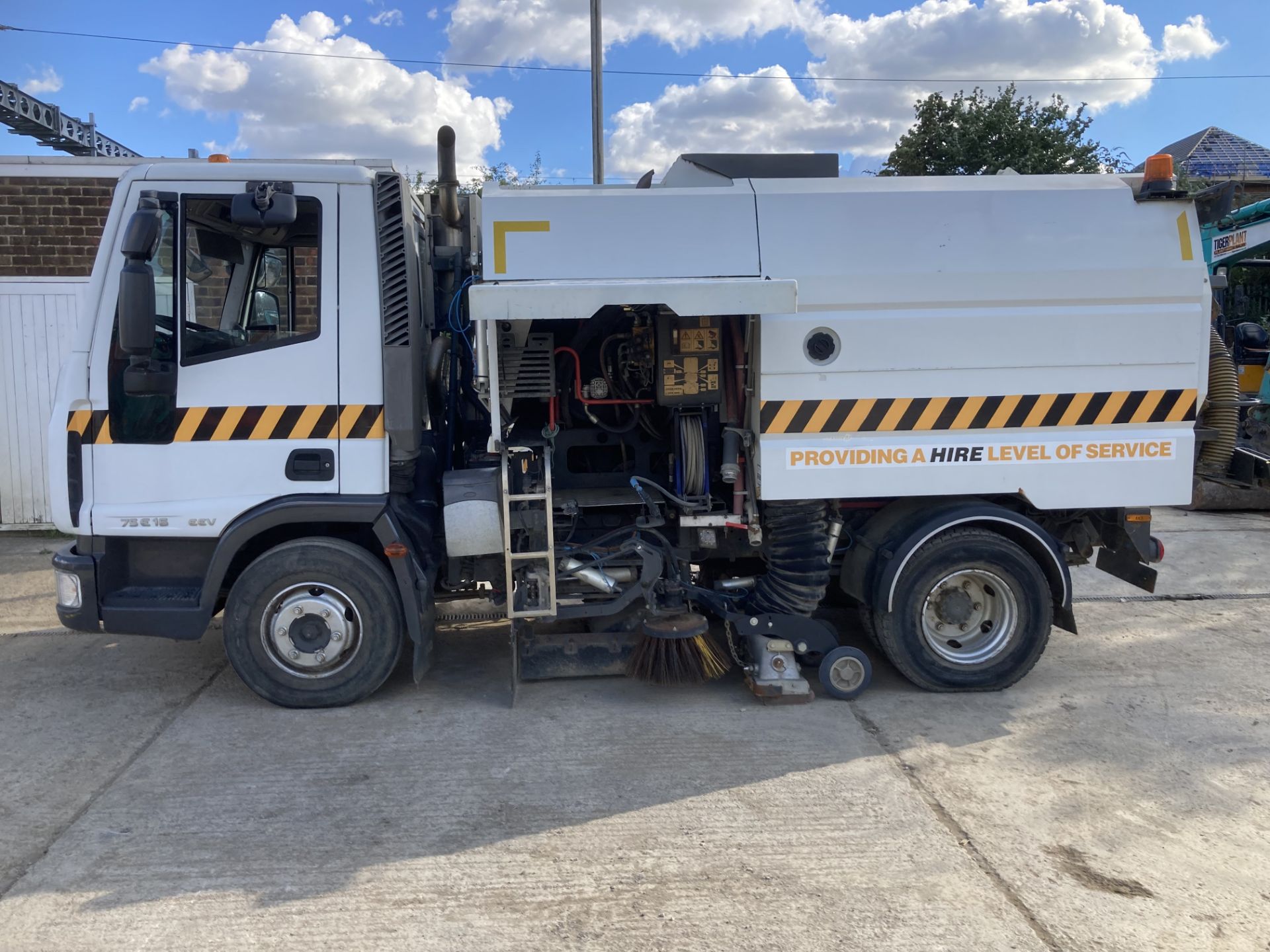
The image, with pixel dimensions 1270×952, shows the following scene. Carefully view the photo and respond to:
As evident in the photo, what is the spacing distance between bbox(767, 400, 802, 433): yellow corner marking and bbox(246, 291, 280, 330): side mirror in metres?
2.59

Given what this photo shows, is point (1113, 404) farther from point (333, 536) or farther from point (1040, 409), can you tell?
point (333, 536)

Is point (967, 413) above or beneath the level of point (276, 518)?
above

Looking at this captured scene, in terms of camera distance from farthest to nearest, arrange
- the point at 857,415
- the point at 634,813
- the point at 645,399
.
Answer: the point at 645,399, the point at 857,415, the point at 634,813

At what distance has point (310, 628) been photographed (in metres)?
4.55

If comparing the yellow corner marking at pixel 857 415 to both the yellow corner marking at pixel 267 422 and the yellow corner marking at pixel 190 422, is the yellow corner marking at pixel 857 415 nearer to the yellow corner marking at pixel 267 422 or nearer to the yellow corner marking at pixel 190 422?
the yellow corner marking at pixel 267 422

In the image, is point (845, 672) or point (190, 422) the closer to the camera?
point (190, 422)

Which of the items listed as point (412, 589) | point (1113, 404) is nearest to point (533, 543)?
point (412, 589)

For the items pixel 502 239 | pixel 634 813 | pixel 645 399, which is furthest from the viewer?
pixel 645 399

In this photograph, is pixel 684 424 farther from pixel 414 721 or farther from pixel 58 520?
pixel 58 520

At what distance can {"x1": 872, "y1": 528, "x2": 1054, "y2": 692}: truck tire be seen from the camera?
4734 mm

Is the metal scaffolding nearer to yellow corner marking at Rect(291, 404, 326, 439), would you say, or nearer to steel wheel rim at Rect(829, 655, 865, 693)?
yellow corner marking at Rect(291, 404, 326, 439)

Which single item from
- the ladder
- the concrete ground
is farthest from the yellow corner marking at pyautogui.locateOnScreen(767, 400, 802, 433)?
the concrete ground

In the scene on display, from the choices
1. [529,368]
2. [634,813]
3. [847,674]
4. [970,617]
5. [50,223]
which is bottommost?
[634,813]

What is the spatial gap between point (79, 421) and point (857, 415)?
12.5 feet
